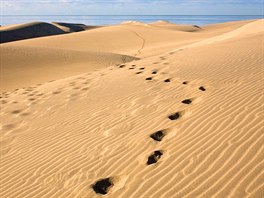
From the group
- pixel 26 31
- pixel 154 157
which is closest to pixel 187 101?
pixel 154 157

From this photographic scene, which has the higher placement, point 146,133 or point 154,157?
point 154,157

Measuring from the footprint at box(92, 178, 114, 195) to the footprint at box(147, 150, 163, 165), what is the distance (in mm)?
533

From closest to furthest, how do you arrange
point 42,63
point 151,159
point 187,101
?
1. point 151,159
2. point 187,101
3. point 42,63

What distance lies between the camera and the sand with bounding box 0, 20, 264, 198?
3947 millimetres

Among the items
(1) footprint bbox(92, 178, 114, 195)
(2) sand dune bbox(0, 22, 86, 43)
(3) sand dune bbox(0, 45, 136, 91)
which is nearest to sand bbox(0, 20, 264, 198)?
(1) footprint bbox(92, 178, 114, 195)

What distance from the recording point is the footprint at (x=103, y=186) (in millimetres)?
4045

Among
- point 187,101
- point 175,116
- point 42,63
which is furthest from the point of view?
point 42,63

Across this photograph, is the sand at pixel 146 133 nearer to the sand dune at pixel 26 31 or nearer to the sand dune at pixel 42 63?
the sand dune at pixel 42 63

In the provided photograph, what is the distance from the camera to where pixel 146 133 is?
17.3 feet

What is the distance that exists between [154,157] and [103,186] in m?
0.75

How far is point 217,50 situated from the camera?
10766 mm

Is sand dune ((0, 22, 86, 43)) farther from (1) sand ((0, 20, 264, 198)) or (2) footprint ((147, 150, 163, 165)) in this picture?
(2) footprint ((147, 150, 163, 165))

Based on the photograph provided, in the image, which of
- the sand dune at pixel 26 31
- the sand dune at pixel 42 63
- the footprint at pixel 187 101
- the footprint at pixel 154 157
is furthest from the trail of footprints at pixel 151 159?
the sand dune at pixel 26 31

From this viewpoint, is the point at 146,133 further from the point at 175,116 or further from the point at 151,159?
the point at 151,159
